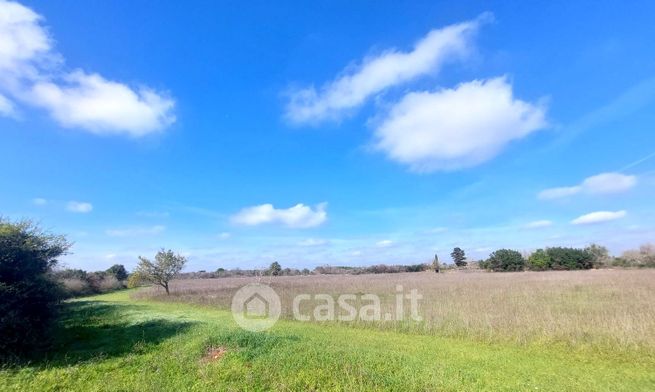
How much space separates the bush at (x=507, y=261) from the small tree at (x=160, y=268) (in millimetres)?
43934

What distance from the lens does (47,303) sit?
34.4 ft

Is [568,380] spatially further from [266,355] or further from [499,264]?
[499,264]

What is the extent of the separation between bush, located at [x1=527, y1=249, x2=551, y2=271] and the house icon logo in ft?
135

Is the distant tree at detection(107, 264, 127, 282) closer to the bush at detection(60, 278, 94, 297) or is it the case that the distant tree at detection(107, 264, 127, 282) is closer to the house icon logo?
the bush at detection(60, 278, 94, 297)

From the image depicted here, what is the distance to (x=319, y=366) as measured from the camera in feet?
25.5

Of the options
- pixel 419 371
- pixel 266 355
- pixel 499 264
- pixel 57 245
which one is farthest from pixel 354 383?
pixel 499 264

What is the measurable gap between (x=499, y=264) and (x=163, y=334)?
50771 millimetres

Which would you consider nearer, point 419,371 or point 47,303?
point 419,371

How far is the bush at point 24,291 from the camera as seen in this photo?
9242 millimetres

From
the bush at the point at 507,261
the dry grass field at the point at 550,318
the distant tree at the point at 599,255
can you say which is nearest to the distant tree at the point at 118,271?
the dry grass field at the point at 550,318

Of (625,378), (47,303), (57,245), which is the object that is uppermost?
(57,245)

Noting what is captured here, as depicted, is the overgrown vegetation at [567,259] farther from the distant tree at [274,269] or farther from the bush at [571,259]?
the distant tree at [274,269]

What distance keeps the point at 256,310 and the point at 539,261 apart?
149ft

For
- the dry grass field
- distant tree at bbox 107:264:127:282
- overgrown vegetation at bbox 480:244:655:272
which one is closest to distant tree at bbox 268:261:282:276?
distant tree at bbox 107:264:127:282
